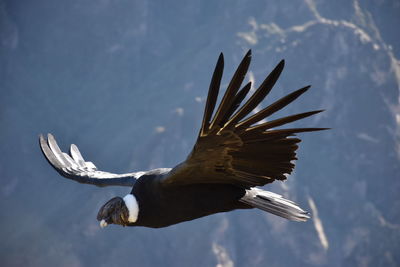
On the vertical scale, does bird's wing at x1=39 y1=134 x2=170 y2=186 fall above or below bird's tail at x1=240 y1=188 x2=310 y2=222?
above

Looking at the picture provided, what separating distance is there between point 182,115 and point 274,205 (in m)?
65.6

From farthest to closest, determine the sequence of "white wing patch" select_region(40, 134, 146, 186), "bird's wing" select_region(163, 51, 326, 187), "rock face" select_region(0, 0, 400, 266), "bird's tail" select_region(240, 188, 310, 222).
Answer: "rock face" select_region(0, 0, 400, 266) → "white wing patch" select_region(40, 134, 146, 186) → "bird's tail" select_region(240, 188, 310, 222) → "bird's wing" select_region(163, 51, 326, 187)

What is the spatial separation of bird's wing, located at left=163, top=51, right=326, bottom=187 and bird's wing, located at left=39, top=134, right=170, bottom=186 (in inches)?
55.9

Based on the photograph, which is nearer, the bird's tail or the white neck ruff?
the white neck ruff

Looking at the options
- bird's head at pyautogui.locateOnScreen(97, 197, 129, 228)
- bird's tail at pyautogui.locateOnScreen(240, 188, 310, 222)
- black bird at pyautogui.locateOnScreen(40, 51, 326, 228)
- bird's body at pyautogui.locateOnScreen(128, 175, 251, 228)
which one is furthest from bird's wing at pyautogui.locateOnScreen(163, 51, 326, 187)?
bird's head at pyautogui.locateOnScreen(97, 197, 129, 228)

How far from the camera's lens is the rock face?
6544cm

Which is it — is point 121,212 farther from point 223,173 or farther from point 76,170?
point 76,170

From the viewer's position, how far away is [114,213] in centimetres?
559

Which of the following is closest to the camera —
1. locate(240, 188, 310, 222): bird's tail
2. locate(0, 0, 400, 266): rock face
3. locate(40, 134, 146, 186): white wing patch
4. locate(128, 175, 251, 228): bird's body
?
locate(128, 175, 251, 228): bird's body

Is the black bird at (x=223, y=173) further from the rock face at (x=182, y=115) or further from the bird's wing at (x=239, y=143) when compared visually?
the rock face at (x=182, y=115)

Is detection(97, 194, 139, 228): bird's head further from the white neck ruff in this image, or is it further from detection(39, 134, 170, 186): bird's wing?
detection(39, 134, 170, 186): bird's wing

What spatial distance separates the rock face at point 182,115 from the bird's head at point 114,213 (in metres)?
59.1

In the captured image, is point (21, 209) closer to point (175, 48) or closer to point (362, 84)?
point (175, 48)

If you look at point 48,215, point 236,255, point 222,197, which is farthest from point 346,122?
point 222,197
